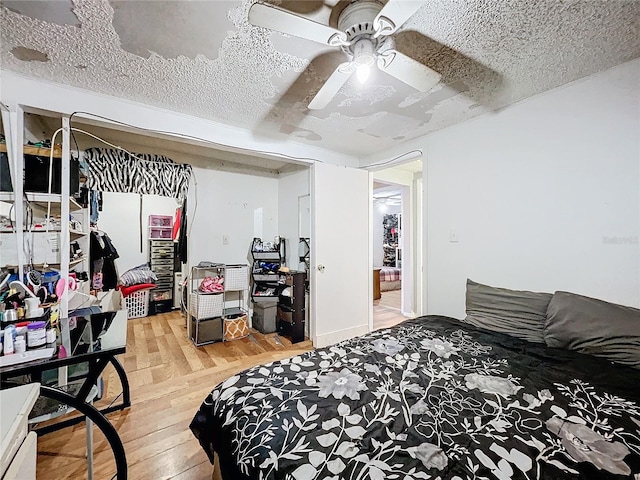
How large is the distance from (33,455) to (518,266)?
290cm

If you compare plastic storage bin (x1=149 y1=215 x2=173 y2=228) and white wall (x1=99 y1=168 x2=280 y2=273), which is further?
plastic storage bin (x1=149 y1=215 x2=173 y2=228)

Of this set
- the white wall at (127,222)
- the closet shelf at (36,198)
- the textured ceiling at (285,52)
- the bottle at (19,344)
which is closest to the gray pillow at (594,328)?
the textured ceiling at (285,52)

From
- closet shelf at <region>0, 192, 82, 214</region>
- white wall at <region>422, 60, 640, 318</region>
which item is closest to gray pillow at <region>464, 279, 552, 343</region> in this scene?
white wall at <region>422, 60, 640, 318</region>

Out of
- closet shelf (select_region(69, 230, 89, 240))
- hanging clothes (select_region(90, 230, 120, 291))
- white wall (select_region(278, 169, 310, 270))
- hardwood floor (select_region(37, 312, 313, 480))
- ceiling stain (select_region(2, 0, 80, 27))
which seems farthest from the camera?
white wall (select_region(278, 169, 310, 270))

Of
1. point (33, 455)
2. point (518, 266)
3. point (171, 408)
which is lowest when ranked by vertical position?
point (171, 408)

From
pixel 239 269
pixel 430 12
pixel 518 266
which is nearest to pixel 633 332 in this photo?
pixel 518 266

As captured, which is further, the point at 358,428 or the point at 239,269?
the point at 239,269

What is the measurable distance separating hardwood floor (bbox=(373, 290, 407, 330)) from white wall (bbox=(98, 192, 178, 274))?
14.1ft

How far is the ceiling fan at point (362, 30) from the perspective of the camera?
1.07 meters

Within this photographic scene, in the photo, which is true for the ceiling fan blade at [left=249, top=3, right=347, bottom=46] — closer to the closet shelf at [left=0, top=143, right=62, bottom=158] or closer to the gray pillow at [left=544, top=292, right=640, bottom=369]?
the closet shelf at [left=0, top=143, right=62, bottom=158]

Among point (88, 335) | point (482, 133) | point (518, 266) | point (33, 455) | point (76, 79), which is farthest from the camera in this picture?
point (482, 133)

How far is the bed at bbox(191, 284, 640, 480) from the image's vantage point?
0.81m

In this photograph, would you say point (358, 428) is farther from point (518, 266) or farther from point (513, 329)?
point (518, 266)

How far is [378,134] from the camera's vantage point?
2.92 m
